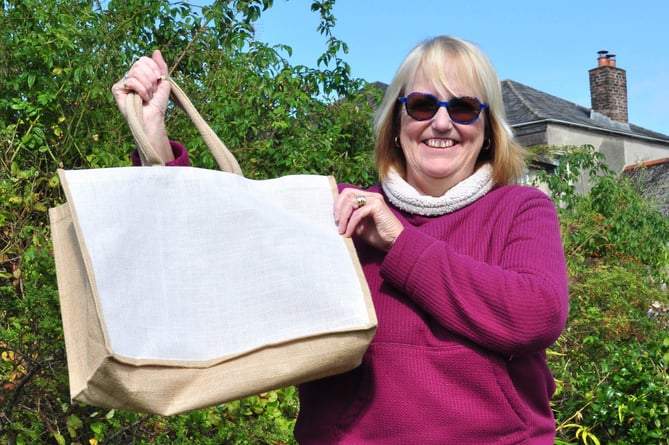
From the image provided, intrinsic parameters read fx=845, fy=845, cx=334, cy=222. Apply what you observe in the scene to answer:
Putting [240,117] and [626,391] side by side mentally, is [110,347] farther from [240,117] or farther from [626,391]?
[626,391]

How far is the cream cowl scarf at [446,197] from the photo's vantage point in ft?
6.51

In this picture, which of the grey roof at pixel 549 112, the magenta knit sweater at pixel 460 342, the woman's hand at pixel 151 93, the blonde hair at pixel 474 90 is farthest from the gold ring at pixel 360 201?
the grey roof at pixel 549 112

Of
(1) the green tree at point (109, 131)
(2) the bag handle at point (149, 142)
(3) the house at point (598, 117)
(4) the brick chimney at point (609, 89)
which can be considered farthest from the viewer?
(4) the brick chimney at point (609, 89)

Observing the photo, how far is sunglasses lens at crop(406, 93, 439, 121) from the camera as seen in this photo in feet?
6.51

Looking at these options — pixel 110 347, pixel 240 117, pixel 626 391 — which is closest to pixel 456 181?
pixel 110 347

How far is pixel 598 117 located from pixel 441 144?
30309mm

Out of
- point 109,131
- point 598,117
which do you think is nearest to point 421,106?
point 109,131

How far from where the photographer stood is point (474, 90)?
2.00m

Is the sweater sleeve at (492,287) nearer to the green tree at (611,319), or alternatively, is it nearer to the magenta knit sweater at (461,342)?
the magenta knit sweater at (461,342)

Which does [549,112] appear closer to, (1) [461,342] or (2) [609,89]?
(2) [609,89]

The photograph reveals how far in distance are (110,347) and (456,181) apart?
0.93 metres

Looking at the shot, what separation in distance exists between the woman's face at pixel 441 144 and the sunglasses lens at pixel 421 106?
0.04 feet

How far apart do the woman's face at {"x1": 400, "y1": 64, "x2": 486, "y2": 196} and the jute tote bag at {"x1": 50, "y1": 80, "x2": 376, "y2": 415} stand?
37 centimetres

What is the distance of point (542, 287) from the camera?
5.69ft
